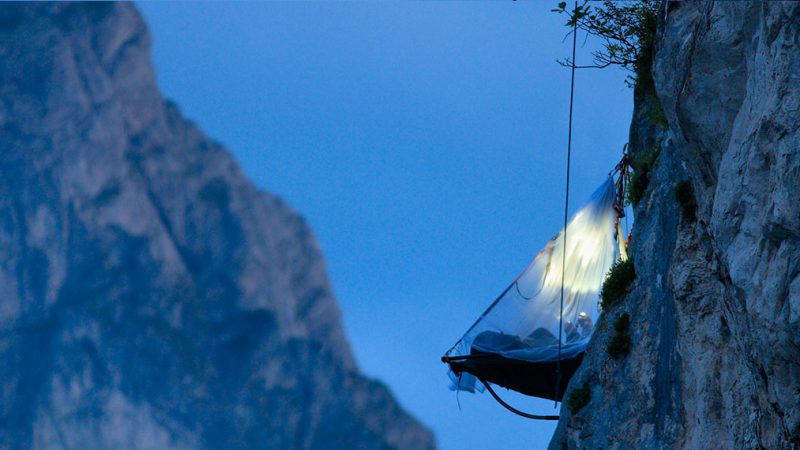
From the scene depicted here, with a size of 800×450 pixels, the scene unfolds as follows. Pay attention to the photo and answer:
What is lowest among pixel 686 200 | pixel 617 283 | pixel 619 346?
pixel 619 346

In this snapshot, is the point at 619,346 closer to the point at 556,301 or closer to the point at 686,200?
the point at 686,200

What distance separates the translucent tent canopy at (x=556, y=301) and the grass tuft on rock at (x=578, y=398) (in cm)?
104

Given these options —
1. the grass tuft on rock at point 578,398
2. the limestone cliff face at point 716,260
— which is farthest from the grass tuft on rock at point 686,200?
the grass tuft on rock at point 578,398

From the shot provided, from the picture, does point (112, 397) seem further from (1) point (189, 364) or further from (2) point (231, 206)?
(2) point (231, 206)

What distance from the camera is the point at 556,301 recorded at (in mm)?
16406

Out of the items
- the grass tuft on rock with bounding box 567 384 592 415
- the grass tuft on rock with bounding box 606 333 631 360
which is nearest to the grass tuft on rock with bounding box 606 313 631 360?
the grass tuft on rock with bounding box 606 333 631 360

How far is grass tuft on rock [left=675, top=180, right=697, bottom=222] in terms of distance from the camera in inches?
490

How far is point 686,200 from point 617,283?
221 centimetres

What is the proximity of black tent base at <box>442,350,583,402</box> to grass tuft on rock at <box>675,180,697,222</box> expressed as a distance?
3320 millimetres

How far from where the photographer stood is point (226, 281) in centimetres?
13188

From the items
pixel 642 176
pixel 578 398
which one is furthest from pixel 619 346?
pixel 642 176

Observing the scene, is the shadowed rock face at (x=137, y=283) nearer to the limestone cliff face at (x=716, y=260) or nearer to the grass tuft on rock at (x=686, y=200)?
the limestone cliff face at (x=716, y=260)

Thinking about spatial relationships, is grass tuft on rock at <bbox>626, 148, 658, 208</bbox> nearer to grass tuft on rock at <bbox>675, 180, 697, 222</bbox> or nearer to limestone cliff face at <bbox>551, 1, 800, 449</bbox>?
limestone cliff face at <bbox>551, 1, 800, 449</bbox>

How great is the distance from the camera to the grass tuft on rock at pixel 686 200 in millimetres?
12445
